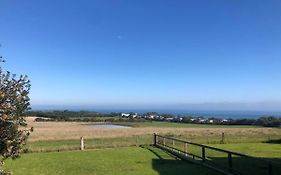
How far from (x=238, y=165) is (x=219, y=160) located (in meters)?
2.03

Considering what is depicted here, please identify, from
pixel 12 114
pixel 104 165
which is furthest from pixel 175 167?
pixel 12 114

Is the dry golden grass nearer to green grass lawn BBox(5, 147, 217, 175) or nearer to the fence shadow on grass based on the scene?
green grass lawn BBox(5, 147, 217, 175)

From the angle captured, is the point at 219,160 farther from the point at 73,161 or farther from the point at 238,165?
the point at 73,161

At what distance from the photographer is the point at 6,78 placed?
8523 mm

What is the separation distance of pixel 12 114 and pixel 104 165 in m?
10.1

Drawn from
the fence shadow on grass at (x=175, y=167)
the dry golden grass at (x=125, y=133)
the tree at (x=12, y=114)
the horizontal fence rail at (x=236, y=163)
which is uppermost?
the tree at (x=12, y=114)

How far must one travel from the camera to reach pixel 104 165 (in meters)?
17.8

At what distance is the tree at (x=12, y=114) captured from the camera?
819 cm

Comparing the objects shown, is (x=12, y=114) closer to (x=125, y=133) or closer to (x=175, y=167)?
(x=175, y=167)

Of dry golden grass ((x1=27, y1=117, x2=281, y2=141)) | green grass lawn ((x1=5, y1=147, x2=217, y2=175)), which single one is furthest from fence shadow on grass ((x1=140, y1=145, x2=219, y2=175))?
dry golden grass ((x1=27, y1=117, x2=281, y2=141))

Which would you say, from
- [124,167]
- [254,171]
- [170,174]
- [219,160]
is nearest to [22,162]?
[124,167]

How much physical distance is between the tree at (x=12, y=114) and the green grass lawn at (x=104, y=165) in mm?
7424

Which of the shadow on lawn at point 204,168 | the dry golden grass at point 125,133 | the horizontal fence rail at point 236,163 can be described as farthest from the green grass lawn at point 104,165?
the dry golden grass at point 125,133

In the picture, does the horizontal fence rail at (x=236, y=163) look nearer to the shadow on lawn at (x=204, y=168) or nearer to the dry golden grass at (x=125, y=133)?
the shadow on lawn at (x=204, y=168)
